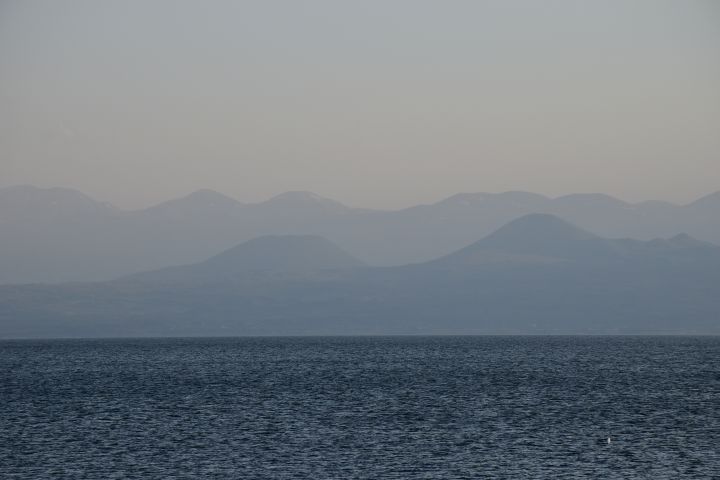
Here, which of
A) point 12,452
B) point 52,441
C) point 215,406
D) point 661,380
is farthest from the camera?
point 661,380

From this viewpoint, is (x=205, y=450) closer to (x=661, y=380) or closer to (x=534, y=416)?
(x=534, y=416)

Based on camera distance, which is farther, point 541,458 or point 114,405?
point 114,405

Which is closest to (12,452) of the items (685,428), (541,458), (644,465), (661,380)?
(541,458)

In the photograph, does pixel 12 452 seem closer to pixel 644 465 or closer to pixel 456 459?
pixel 456 459

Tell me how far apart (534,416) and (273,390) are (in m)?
43.9

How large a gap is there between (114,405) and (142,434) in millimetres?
27488

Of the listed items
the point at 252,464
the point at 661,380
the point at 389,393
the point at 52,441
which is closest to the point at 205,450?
the point at 252,464

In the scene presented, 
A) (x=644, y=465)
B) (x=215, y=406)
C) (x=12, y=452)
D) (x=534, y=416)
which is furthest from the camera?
(x=215, y=406)

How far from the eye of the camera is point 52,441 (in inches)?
3415

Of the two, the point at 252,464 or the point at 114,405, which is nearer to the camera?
the point at 252,464

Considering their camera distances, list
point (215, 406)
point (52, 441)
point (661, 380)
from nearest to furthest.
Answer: point (52, 441) → point (215, 406) → point (661, 380)

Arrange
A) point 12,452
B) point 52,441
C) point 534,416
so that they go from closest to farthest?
point 12,452 → point 52,441 → point 534,416

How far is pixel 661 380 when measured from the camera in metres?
155

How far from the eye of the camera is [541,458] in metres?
77.2
